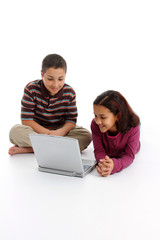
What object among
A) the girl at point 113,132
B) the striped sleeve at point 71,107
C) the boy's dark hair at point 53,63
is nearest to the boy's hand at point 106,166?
the girl at point 113,132

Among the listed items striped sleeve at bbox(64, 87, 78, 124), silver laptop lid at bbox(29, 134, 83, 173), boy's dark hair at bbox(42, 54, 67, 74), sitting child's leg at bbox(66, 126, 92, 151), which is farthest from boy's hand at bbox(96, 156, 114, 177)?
boy's dark hair at bbox(42, 54, 67, 74)

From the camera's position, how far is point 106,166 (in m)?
1.62

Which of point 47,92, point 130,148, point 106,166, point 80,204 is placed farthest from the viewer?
point 47,92

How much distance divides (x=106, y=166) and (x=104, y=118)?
24 centimetres

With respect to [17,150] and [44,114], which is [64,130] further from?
[17,150]

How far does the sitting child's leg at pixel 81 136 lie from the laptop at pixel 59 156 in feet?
0.93

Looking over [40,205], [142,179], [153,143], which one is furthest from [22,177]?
[153,143]

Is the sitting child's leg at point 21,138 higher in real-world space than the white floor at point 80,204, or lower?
higher

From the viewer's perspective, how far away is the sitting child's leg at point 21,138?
6.48ft

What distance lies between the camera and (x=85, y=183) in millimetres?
1575

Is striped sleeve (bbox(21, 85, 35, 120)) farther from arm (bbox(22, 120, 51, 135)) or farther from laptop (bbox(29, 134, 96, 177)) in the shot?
laptop (bbox(29, 134, 96, 177))

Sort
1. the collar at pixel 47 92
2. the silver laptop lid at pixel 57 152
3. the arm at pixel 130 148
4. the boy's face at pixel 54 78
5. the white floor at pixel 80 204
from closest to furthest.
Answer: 1. the white floor at pixel 80 204
2. the silver laptop lid at pixel 57 152
3. the arm at pixel 130 148
4. the boy's face at pixel 54 78
5. the collar at pixel 47 92

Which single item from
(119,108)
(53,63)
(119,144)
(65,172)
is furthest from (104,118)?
(53,63)

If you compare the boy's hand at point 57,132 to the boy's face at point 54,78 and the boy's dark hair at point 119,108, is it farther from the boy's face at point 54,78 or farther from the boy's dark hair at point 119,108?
the boy's dark hair at point 119,108
